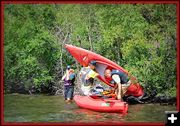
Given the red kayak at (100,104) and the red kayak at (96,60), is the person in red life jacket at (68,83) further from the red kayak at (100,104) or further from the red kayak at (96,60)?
the red kayak at (96,60)

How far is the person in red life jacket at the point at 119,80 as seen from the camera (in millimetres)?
8055

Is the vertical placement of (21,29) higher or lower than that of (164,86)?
higher

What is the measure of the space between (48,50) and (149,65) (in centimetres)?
171

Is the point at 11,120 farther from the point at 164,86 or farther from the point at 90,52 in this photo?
the point at 164,86

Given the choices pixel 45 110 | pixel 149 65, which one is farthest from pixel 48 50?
pixel 149 65

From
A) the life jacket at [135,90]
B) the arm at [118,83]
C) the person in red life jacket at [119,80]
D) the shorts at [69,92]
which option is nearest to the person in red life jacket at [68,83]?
the shorts at [69,92]

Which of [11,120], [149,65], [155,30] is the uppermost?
[155,30]

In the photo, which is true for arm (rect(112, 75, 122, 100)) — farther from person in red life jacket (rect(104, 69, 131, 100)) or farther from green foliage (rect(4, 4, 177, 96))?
green foliage (rect(4, 4, 177, 96))

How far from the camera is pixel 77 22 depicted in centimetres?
805

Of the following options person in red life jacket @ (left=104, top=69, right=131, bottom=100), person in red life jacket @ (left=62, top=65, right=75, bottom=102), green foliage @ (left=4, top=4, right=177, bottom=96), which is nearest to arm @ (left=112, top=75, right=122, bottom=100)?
person in red life jacket @ (left=104, top=69, right=131, bottom=100)

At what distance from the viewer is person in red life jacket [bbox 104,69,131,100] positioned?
317 inches

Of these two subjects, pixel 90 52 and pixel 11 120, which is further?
pixel 90 52

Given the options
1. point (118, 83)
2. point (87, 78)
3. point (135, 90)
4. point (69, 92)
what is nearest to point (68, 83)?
point (69, 92)

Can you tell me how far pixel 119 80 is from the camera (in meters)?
8.09
